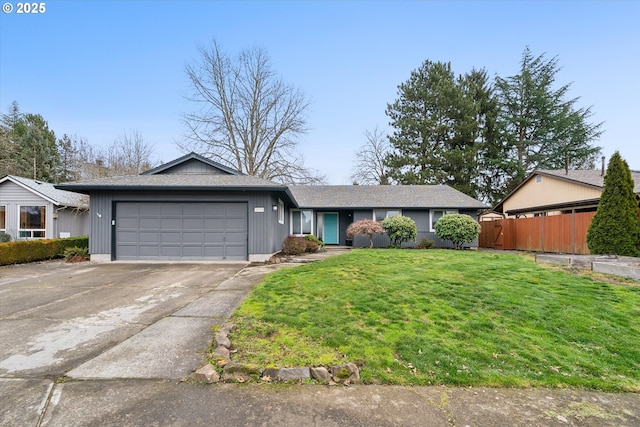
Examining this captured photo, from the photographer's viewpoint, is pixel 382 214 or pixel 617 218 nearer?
pixel 617 218

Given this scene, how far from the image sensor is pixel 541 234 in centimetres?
1429

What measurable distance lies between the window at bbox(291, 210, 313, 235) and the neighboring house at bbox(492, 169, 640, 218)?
13.2 m

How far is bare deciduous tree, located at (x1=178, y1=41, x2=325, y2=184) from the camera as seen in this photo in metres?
22.7

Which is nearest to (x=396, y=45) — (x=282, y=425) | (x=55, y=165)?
(x=282, y=425)

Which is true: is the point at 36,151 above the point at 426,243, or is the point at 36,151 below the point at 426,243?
above

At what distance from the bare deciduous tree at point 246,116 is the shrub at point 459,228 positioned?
446 inches

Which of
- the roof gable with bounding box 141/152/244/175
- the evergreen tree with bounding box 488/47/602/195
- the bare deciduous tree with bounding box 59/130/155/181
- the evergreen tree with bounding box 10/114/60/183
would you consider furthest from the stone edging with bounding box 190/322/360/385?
the evergreen tree with bounding box 10/114/60/183

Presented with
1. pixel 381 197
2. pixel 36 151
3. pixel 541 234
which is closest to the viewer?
pixel 541 234

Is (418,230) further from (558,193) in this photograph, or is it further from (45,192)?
(45,192)

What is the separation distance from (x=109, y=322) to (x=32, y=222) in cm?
1556

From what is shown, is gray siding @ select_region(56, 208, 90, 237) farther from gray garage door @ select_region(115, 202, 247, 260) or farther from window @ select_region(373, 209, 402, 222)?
window @ select_region(373, 209, 402, 222)

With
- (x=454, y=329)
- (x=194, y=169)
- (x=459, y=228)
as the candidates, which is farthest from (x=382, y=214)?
(x=454, y=329)

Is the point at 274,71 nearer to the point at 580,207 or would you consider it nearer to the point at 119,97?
the point at 119,97

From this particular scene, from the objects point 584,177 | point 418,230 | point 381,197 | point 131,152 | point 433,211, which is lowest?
point 418,230
